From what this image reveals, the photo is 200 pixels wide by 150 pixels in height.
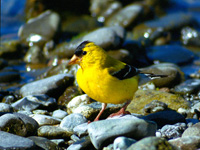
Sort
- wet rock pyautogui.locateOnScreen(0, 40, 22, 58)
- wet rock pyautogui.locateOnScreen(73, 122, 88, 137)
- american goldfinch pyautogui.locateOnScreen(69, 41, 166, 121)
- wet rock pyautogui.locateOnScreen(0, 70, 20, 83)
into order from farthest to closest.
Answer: wet rock pyautogui.locateOnScreen(0, 40, 22, 58)
wet rock pyautogui.locateOnScreen(0, 70, 20, 83)
wet rock pyautogui.locateOnScreen(73, 122, 88, 137)
american goldfinch pyautogui.locateOnScreen(69, 41, 166, 121)

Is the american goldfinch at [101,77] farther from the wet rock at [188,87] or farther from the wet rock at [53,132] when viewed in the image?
the wet rock at [188,87]

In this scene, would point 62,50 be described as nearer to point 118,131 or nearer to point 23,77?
point 23,77

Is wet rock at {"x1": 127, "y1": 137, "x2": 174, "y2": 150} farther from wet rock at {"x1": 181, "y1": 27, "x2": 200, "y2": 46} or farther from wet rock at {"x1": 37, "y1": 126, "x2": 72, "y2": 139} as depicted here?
wet rock at {"x1": 181, "y1": 27, "x2": 200, "y2": 46}

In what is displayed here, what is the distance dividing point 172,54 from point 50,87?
15.5 feet

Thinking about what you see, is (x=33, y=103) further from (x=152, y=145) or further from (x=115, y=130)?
(x=152, y=145)

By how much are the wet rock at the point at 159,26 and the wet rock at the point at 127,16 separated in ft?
1.29

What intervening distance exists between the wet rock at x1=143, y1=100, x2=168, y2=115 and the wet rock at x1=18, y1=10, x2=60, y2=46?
21.6ft

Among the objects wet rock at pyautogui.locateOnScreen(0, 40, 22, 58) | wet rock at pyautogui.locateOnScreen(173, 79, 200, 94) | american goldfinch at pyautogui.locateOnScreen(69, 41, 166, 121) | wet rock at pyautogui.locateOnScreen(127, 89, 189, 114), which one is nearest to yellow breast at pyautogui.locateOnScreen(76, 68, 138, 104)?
american goldfinch at pyautogui.locateOnScreen(69, 41, 166, 121)

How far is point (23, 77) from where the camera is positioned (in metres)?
9.27


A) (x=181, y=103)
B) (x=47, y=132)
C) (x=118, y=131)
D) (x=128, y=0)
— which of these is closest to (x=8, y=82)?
(x=47, y=132)

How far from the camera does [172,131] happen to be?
4.64 m

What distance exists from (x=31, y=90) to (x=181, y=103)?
10.9 feet

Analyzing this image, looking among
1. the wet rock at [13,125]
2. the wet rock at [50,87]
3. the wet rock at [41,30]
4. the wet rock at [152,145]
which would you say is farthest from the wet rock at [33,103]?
the wet rock at [41,30]

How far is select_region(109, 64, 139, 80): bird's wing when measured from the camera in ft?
15.1
